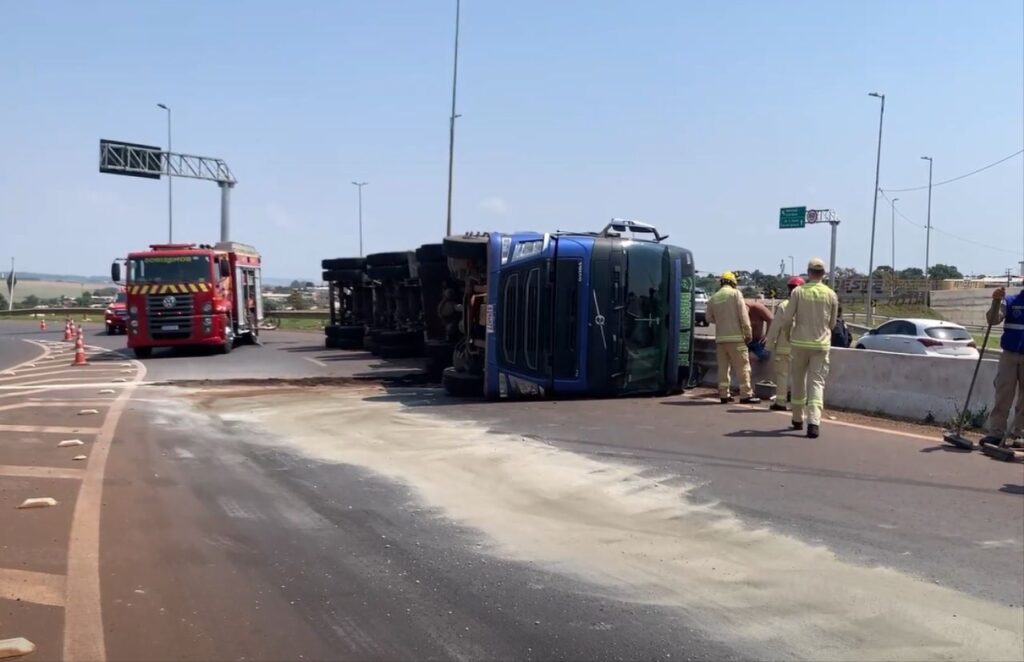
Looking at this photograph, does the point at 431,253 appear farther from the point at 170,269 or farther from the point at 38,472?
the point at 170,269

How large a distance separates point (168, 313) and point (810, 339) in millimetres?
17396

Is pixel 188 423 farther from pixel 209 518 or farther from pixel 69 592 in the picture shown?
pixel 69 592

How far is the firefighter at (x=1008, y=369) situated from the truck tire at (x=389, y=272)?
13.9 metres

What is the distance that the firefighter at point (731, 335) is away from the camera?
11781 mm

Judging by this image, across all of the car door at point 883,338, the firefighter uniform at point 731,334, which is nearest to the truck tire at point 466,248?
the firefighter uniform at point 731,334

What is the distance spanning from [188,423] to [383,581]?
6.73 metres

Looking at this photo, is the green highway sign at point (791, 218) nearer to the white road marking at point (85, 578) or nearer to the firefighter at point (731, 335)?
the firefighter at point (731, 335)

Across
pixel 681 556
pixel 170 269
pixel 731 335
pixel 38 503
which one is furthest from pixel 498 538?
pixel 170 269

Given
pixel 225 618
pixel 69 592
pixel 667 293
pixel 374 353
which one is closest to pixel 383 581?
pixel 225 618

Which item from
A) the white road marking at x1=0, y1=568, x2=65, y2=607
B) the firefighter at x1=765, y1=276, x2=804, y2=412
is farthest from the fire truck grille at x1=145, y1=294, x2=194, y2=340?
the white road marking at x1=0, y1=568, x2=65, y2=607

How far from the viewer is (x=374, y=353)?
2227 centimetres

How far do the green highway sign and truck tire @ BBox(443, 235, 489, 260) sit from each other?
133ft

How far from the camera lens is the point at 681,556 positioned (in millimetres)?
5547

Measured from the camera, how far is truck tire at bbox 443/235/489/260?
41.1 ft
